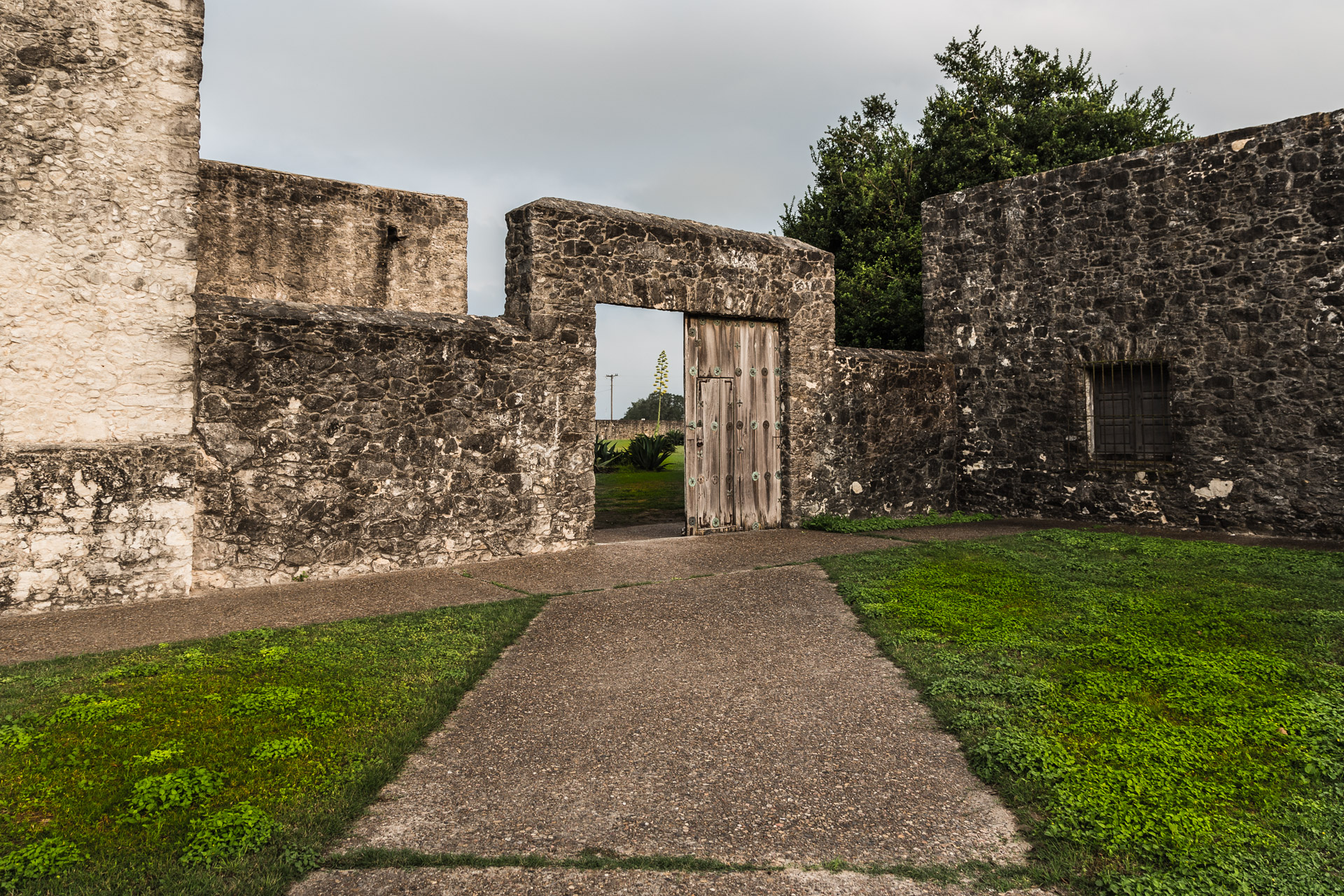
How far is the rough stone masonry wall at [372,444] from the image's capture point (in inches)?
237

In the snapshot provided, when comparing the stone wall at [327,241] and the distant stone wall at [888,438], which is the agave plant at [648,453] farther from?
the distant stone wall at [888,438]

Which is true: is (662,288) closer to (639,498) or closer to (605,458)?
(639,498)

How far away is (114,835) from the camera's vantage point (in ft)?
8.14

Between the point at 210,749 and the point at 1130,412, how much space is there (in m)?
9.36

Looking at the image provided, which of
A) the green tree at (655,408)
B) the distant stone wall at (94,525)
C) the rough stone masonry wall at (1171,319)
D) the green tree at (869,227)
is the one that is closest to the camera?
the distant stone wall at (94,525)

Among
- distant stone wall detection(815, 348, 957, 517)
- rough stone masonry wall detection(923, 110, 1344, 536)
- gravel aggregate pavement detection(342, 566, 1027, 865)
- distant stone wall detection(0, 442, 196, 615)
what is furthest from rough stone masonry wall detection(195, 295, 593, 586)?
rough stone masonry wall detection(923, 110, 1344, 536)

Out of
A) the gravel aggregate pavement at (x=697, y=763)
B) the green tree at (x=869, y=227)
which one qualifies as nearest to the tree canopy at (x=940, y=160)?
the green tree at (x=869, y=227)

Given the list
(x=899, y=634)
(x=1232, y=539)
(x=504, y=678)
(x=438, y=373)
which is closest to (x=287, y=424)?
(x=438, y=373)

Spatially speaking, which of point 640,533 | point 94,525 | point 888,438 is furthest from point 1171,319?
point 94,525

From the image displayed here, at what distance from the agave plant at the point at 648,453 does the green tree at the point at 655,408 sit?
28.1 metres

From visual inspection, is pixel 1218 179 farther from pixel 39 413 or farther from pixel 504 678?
pixel 39 413

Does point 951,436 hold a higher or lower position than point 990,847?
higher

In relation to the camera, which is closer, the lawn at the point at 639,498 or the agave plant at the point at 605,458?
the lawn at the point at 639,498

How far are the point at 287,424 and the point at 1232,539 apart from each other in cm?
845
